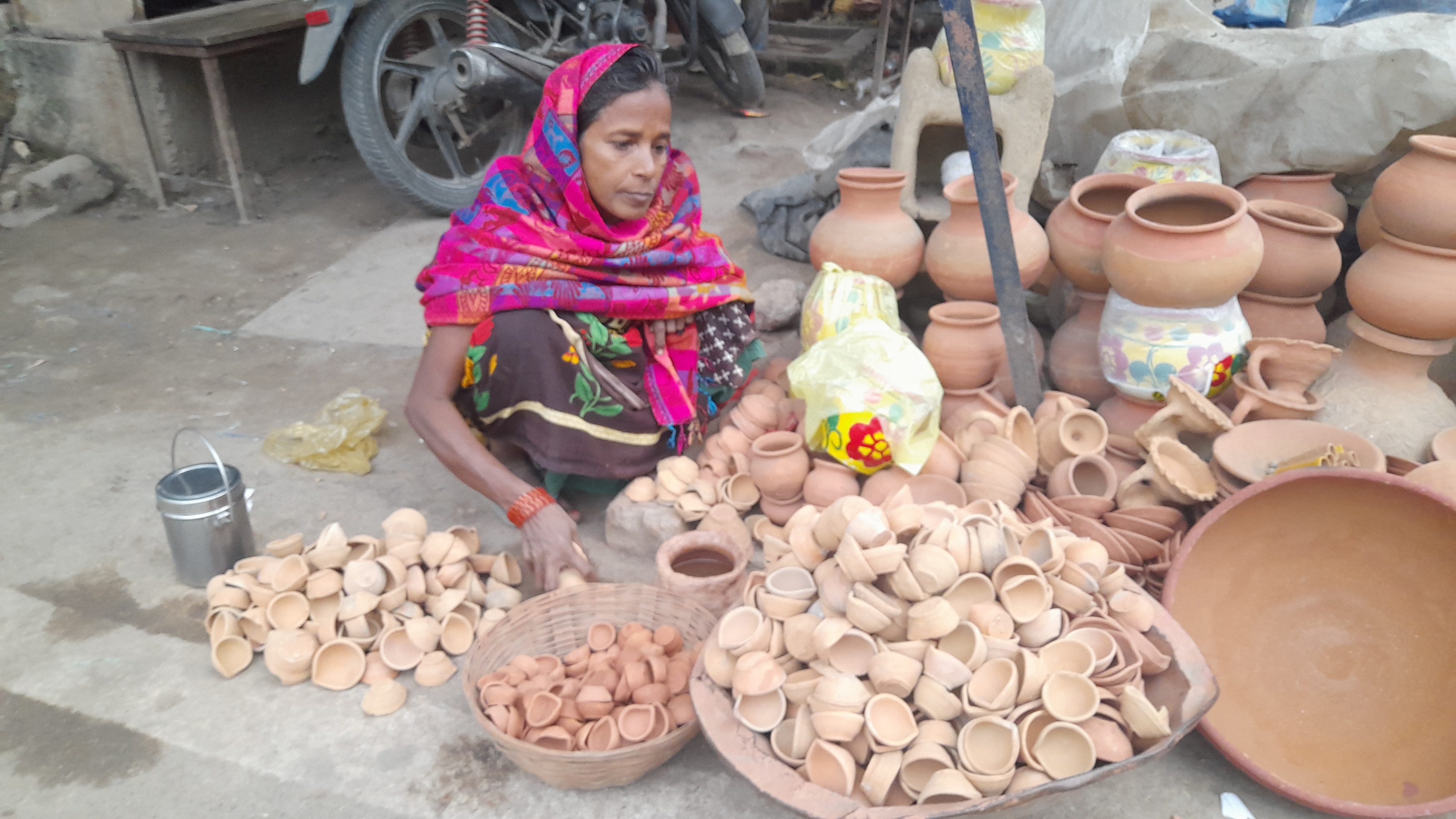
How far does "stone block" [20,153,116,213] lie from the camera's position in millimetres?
4762

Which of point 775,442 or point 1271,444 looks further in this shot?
point 775,442

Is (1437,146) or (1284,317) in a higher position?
(1437,146)

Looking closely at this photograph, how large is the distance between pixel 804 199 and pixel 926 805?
9.88ft

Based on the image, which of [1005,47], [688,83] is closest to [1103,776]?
[1005,47]

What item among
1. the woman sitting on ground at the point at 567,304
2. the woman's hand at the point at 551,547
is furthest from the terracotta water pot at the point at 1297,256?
the woman's hand at the point at 551,547

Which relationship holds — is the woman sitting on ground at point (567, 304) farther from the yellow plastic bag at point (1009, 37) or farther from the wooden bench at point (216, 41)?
the wooden bench at point (216, 41)

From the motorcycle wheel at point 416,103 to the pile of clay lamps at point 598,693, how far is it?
10.6 feet

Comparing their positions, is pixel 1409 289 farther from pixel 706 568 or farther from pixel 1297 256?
pixel 706 568

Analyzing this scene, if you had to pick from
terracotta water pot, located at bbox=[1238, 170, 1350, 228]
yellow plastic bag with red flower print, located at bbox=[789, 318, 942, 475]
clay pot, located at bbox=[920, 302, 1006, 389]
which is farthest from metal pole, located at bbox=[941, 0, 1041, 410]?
terracotta water pot, located at bbox=[1238, 170, 1350, 228]

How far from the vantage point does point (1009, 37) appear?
3053 mm

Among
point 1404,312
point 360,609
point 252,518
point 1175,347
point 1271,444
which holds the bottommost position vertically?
point 252,518

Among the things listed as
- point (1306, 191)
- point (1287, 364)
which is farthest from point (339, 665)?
point (1306, 191)

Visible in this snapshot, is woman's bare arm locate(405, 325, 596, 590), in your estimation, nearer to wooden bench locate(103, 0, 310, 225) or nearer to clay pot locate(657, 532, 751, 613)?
clay pot locate(657, 532, 751, 613)

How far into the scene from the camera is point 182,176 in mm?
4953
